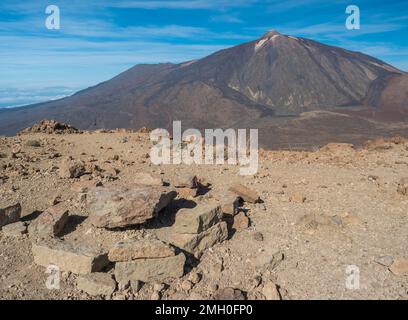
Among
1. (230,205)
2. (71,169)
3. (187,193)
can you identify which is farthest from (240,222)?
(71,169)

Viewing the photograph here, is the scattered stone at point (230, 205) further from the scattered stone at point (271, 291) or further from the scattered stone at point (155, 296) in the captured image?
the scattered stone at point (155, 296)

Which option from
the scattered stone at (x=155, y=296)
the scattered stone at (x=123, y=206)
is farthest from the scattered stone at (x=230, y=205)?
the scattered stone at (x=155, y=296)

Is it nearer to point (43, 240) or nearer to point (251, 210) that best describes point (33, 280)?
point (43, 240)

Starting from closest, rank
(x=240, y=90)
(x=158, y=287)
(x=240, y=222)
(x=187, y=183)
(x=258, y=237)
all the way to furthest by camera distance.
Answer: (x=158, y=287), (x=258, y=237), (x=240, y=222), (x=187, y=183), (x=240, y=90)

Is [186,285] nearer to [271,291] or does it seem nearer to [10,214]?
[271,291]

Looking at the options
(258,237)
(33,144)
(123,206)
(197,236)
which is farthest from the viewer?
(33,144)

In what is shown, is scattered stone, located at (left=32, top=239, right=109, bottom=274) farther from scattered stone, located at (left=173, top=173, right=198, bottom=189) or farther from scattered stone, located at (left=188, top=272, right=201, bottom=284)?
scattered stone, located at (left=173, top=173, right=198, bottom=189)
